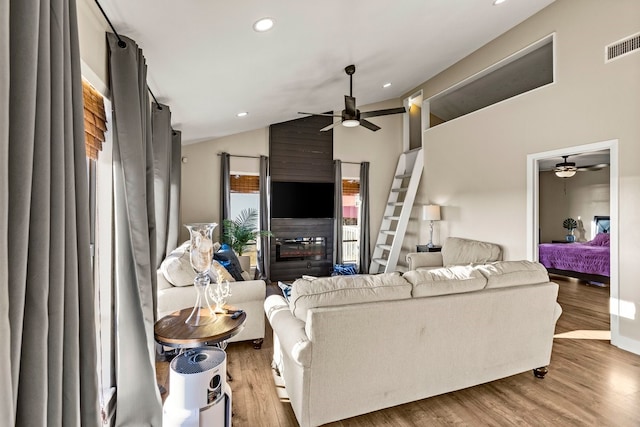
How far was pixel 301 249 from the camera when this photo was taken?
20.8 feet

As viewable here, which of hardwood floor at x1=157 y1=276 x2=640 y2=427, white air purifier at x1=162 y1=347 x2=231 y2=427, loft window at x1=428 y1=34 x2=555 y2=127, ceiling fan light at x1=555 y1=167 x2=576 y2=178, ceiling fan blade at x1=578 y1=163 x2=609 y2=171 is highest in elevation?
loft window at x1=428 y1=34 x2=555 y2=127

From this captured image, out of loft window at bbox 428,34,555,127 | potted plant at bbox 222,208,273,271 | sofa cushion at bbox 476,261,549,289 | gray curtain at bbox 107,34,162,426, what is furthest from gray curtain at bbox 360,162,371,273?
gray curtain at bbox 107,34,162,426

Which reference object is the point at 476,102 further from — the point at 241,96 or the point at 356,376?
the point at 356,376

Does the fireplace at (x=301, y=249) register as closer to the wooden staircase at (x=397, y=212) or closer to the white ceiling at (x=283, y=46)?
the wooden staircase at (x=397, y=212)

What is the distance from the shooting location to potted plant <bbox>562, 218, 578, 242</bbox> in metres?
6.97

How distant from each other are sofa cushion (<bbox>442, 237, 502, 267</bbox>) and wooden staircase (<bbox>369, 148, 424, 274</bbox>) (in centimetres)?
115

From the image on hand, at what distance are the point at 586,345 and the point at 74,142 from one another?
4383 millimetres

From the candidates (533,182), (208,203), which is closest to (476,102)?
(533,182)

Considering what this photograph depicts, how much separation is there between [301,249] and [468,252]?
3045 millimetres

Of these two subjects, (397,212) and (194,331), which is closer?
(194,331)

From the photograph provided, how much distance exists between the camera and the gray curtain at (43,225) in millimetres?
712

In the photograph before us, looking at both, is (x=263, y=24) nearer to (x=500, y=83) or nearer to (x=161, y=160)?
(x=161, y=160)

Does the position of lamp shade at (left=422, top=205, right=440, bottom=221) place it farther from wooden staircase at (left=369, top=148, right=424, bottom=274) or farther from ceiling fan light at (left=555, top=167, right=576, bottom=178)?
ceiling fan light at (left=555, top=167, right=576, bottom=178)

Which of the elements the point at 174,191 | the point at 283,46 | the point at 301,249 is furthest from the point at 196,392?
the point at 301,249
